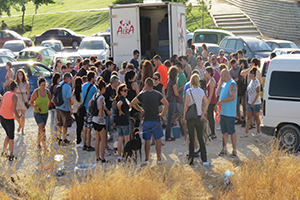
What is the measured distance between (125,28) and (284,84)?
276 inches

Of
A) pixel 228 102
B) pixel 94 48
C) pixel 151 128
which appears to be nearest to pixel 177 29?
pixel 228 102

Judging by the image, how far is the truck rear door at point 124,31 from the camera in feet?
45.5

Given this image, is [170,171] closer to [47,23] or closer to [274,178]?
[274,178]

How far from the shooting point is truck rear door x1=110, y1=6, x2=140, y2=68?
13.9 m

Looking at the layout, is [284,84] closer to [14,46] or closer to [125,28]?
[125,28]

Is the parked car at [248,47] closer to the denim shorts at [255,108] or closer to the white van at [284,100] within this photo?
the denim shorts at [255,108]

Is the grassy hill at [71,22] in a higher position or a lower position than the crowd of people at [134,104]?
higher

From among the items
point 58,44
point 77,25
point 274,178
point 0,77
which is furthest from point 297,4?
point 274,178

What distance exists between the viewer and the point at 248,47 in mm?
18219

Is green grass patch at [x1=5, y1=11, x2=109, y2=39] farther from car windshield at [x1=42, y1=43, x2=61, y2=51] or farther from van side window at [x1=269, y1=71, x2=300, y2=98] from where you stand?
van side window at [x1=269, y1=71, x2=300, y2=98]

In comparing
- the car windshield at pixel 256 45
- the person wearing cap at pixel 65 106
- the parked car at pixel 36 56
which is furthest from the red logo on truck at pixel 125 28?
the parked car at pixel 36 56

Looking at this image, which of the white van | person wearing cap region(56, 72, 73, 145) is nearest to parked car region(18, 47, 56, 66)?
person wearing cap region(56, 72, 73, 145)

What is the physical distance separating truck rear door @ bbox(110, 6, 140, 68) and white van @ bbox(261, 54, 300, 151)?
6.33m

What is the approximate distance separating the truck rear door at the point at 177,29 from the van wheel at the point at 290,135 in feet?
20.9
